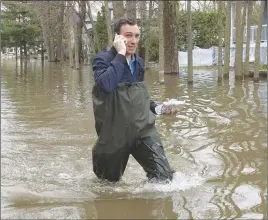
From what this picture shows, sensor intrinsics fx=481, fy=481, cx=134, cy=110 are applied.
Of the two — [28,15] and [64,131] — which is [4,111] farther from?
[28,15]

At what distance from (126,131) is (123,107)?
0.75 ft

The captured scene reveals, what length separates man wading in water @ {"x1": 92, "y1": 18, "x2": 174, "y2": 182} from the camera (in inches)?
164

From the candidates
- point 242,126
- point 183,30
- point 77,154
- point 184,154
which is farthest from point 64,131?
point 183,30

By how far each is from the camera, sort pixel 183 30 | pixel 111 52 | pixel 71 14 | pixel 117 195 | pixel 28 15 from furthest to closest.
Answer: pixel 28 15, pixel 183 30, pixel 71 14, pixel 117 195, pixel 111 52

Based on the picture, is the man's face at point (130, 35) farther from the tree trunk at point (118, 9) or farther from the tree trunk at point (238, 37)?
the tree trunk at point (118, 9)

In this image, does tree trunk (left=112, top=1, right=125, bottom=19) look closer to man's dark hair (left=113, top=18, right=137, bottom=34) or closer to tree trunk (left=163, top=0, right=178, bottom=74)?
tree trunk (left=163, top=0, right=178, bottom=74)

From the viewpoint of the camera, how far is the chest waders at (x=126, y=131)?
4293mm

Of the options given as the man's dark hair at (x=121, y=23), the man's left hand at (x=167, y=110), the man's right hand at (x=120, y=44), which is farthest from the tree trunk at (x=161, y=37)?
the man's right hand at (x=120, y=44)

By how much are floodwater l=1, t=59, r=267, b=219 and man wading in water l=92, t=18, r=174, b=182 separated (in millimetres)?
404

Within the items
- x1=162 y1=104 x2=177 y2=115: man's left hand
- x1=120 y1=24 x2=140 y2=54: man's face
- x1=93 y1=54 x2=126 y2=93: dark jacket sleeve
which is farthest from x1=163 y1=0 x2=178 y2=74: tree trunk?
x1=93 y1=54 x2=126 y2=93: dark jacket sleeve

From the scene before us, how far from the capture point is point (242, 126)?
27.7 feet

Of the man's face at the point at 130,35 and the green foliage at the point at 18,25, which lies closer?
the man's face at the point at 130,35

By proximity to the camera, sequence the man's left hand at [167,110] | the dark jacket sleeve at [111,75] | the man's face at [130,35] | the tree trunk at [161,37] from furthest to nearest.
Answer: the tree trunk at [161,37], the man's left hand at [167,110], the man's face at [130,35], the dark jacket sleeve at [111,75]

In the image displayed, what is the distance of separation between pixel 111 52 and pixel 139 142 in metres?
0.87
